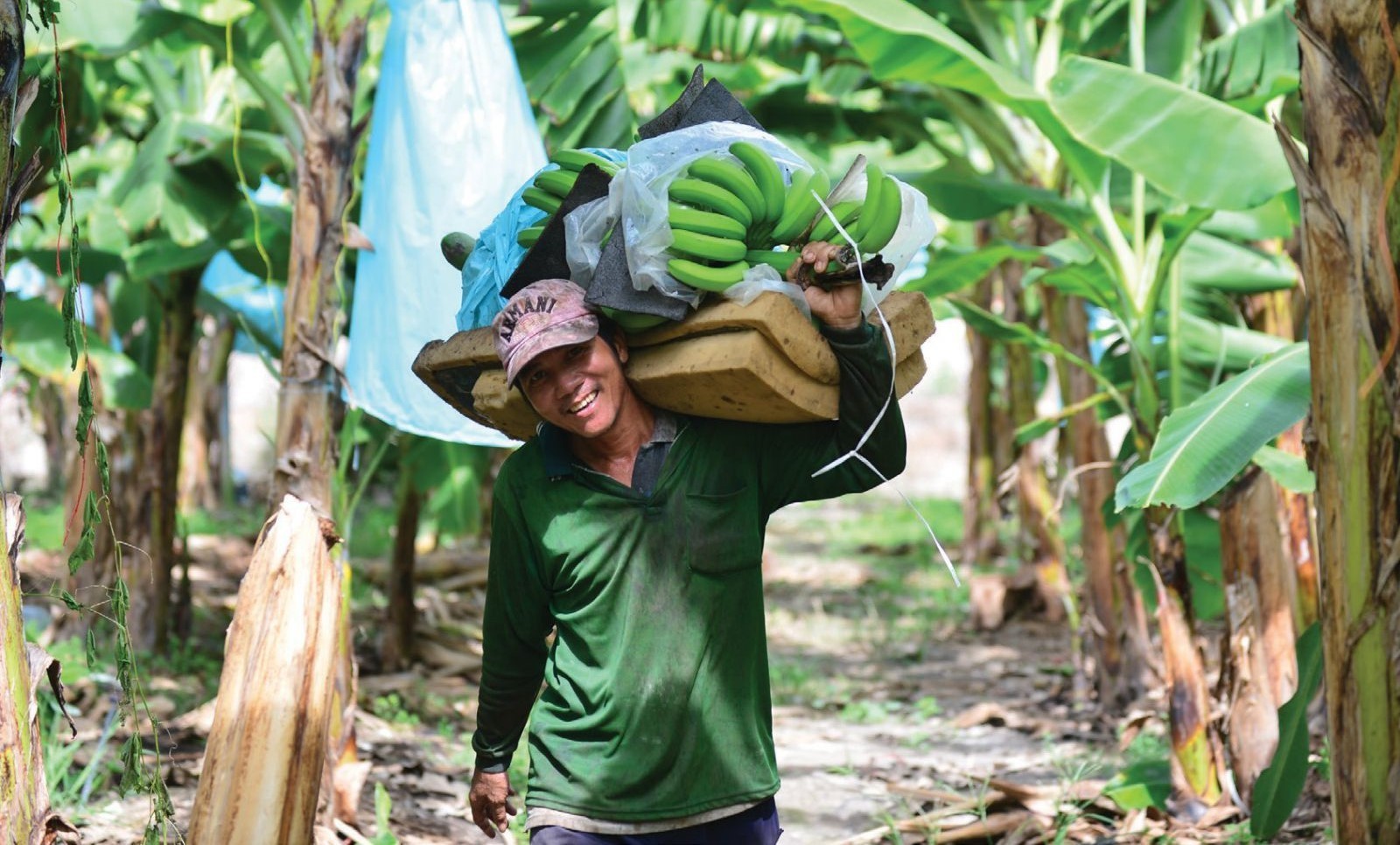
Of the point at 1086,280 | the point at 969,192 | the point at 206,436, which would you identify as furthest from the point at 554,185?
the point at 206,436

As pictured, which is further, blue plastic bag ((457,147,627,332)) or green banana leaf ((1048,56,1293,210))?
green banana leaf ((1048,56,1293,210))

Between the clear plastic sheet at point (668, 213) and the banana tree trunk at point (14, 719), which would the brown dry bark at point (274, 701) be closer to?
the banana tree trunk at point (14, 719)

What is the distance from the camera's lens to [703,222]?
2.43 metres

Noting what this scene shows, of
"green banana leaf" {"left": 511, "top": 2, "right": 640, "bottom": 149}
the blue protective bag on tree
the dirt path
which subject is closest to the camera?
the blue protective bag on tree

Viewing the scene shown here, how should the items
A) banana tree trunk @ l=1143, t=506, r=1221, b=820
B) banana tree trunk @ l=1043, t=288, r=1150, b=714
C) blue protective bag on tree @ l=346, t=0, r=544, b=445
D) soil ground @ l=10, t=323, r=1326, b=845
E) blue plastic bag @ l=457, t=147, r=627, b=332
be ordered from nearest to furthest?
blue plastic bag @ l=457, t=147, r=627, b=332
blue protective bag on tree @ l=346, t=0, r=544, b=445
banana tree trunk @ l=1143, t=506, r=1221, b=820
soil ground @ l=10, t=323, r=1326, b=845
banana tree trunk @ l=1043, t=288, r=1150, b=714

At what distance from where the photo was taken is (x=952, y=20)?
21.6 ft

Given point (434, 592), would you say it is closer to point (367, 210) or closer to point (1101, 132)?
point (367, 210)

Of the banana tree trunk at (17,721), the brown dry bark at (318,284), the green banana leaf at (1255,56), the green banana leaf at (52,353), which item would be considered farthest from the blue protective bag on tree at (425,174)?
the green banana leaf at (52,353)

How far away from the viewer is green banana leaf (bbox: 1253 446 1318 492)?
13.3 feet

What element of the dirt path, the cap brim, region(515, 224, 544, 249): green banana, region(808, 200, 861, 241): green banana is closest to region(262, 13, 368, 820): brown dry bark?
the dirt path

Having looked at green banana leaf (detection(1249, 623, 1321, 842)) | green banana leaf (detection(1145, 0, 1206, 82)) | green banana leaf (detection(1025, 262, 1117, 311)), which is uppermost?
green banana leaf (detection(1145, 0, 1206, 82))

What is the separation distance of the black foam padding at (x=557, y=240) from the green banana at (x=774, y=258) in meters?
0.30

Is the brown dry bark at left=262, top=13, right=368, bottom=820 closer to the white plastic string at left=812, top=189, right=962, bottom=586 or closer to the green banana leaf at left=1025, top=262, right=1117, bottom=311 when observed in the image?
the white plastic string at left=812, top=189, right=962, bottom=586

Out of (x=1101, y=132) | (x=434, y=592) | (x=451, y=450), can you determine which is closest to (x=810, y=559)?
(x=434, y=592)
